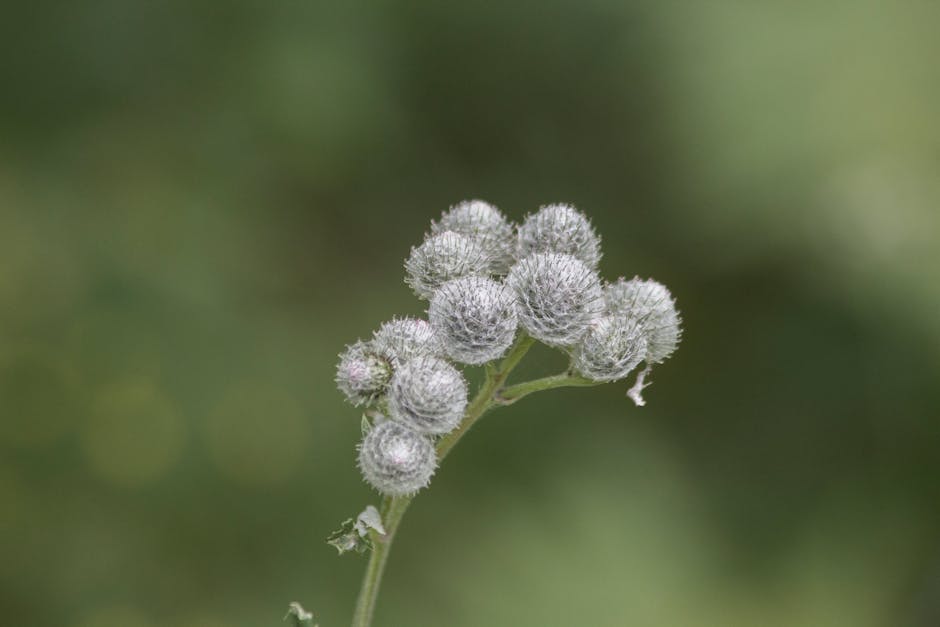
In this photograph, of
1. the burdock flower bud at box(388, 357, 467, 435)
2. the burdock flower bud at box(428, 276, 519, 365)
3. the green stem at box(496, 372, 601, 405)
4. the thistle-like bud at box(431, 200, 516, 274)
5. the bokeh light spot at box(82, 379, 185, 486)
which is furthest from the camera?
the bokeh light spot at box(82, 379, 185, 486)

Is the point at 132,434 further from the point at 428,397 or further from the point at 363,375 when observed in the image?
the point at 428,397

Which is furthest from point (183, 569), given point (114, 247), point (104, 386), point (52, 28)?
point (52, 28)

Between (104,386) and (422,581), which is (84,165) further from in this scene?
(422,581)

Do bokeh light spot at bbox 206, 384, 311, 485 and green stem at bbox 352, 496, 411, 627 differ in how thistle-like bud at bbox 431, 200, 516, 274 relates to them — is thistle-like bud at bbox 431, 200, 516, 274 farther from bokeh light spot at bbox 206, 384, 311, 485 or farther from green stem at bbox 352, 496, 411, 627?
bokeh light spot at bbox 206, 384, 311, 485

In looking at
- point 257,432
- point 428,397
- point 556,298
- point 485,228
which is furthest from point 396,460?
point 257,432

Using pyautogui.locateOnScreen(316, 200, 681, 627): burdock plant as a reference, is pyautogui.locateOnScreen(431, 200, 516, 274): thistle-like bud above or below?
above

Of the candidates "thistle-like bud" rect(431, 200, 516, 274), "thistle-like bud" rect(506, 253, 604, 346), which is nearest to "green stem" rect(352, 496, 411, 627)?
"thistle-like bud" rect(506, 253, 604, 346)
